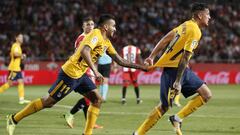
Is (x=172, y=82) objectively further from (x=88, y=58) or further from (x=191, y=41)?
(x=88, y=58)

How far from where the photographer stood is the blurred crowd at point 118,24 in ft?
114

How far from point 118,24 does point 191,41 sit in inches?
1112

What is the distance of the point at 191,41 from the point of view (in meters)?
9.77

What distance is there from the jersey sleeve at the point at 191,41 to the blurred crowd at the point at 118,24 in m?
23.4

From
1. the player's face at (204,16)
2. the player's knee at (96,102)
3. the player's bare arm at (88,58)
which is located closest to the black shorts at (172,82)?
the player's face at (204,16)

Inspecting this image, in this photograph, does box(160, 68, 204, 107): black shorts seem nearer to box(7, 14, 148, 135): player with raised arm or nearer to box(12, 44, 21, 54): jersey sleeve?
box(7, 14, 148, 135): player with raised arm

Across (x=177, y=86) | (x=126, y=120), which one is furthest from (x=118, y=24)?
(x=177, y=86)

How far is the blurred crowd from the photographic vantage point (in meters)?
34.8

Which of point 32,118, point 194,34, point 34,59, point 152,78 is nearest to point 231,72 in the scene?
point 152,78

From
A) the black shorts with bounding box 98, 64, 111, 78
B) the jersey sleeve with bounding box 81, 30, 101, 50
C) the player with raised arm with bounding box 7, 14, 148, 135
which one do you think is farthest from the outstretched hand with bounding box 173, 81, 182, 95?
the black shorts with bounding box 98, 64, 111, 78

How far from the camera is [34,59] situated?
32594 millimetres

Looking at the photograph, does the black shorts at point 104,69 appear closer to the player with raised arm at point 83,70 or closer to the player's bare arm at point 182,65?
the player with raised arm at point 83,70

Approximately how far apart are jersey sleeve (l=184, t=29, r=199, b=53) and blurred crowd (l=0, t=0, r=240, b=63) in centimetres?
2343

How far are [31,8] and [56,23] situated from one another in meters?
1.93
